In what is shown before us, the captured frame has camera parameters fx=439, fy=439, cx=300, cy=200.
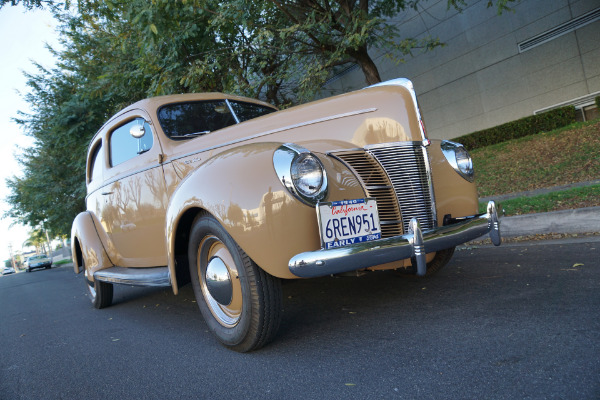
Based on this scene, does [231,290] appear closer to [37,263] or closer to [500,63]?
[500,63]

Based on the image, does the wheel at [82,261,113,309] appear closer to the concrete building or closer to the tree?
the tree

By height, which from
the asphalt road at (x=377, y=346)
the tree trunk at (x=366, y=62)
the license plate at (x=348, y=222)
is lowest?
the asphalt road at (x=377, y=346)

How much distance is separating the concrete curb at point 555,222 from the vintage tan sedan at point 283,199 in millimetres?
2187

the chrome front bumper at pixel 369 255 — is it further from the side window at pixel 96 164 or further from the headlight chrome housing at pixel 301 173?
the side window at pixel 96 164

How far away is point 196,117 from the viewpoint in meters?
3.86

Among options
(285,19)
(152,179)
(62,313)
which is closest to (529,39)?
(285,19)

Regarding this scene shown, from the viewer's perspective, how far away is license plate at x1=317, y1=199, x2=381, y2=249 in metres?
2.25

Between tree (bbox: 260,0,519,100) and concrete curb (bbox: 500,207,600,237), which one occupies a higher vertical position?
tree (bbox: 260,0,519,100)

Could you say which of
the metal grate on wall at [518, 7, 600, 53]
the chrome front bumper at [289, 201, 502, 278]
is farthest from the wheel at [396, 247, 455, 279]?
the metal grate on wall at [518, 7, 600, 53]

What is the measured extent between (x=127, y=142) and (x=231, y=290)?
90.7 inches

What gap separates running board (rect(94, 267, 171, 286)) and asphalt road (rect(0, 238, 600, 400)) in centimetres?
43

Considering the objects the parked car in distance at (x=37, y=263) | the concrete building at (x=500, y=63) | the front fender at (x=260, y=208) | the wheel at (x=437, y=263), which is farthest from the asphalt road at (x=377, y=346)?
the parked car in distance at (x=37, y=263)

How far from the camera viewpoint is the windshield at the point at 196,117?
12.3ft

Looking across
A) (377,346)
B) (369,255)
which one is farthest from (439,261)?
(369,255)
